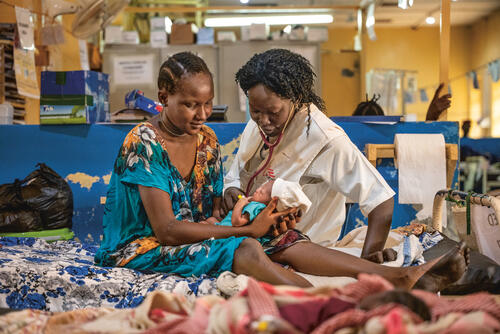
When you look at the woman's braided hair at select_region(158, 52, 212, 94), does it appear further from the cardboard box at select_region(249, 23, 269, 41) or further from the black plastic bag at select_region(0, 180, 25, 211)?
the cardboard box at select_region(249, 23, 269, 41)

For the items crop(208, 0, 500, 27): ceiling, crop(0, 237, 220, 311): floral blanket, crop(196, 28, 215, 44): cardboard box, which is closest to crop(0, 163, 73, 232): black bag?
crop(0, 237, 220, 311): floral blanket

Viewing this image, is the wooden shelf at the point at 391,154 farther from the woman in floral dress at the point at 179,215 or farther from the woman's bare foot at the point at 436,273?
the woman's bare foot at the point at 436,273

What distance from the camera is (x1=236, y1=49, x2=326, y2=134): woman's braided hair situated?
7.35 feet

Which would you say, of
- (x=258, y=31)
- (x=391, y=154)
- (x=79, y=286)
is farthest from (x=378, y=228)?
(x=258, y=31)

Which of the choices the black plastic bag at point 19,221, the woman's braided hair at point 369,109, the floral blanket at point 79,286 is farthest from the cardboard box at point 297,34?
the floral blanket at point 79,286

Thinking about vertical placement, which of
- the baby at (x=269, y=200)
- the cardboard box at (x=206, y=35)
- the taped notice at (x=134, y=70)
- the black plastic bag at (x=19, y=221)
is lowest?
the black plastic bag at (x=19, y=221)

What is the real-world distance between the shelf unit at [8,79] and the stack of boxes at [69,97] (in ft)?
3.25

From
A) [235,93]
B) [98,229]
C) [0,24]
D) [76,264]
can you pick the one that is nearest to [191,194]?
[76,264]

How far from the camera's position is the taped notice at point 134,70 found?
6418mm

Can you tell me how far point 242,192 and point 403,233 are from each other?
815 millimetres

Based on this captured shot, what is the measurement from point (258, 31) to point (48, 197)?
158 inches

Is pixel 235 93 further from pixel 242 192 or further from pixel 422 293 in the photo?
pixel 422 293

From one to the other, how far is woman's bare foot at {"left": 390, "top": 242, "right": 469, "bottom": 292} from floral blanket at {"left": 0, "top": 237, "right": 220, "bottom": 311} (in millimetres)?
699

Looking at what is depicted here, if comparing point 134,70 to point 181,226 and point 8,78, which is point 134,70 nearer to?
point 8,78
